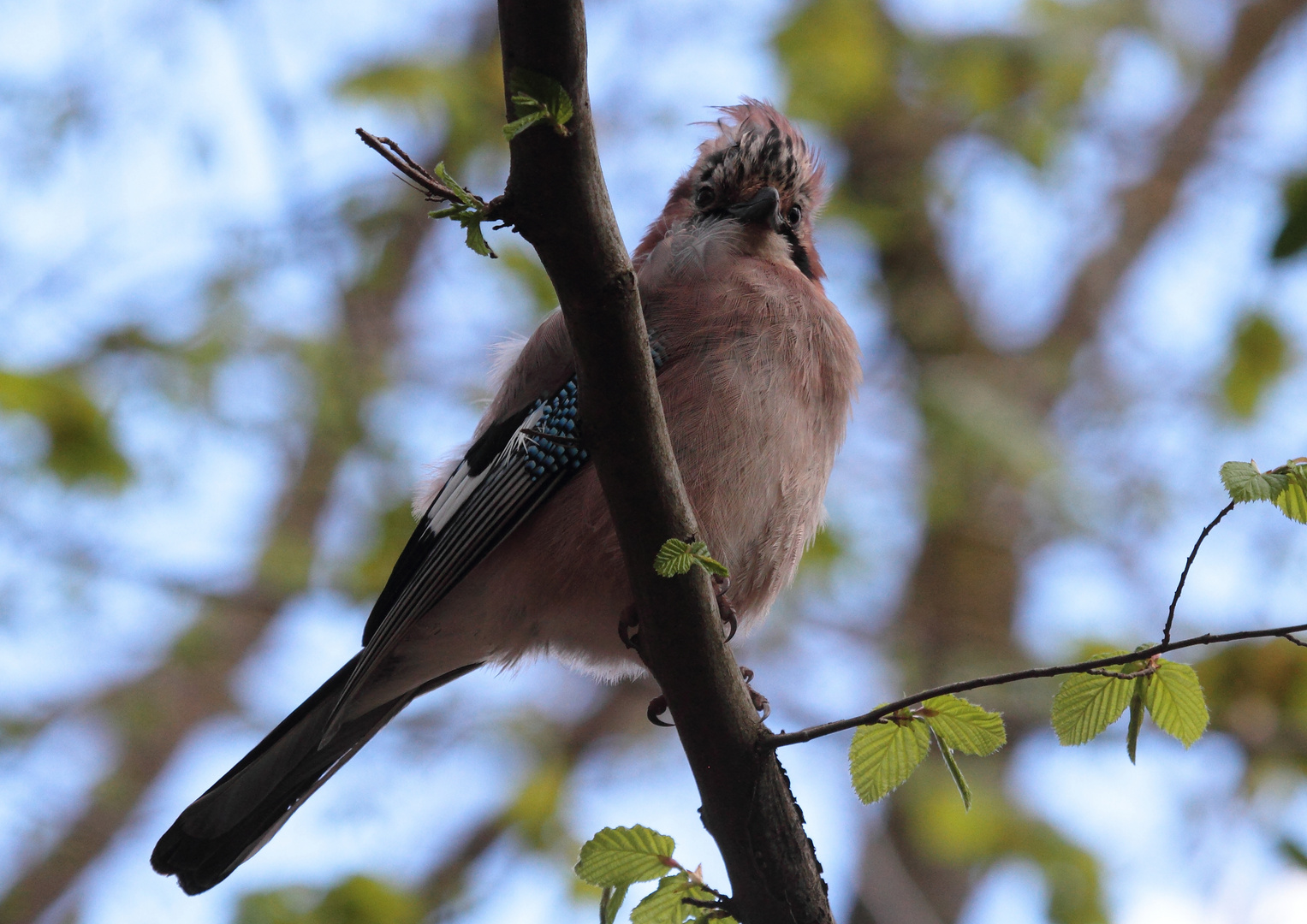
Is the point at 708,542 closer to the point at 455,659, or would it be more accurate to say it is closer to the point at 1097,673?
the point at 455,659

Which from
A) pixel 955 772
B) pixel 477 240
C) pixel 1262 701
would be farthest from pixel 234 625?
pixel 955 772

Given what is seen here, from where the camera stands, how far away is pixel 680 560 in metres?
2.27

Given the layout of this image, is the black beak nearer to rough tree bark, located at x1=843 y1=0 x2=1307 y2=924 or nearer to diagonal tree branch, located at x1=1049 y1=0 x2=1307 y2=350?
rough tree bark, located at x1=843 y1=0 x2=1307 y2=924

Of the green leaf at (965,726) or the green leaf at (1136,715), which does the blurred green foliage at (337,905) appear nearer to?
the green leaf at (965,726)

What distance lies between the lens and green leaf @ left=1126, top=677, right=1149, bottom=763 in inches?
87.8

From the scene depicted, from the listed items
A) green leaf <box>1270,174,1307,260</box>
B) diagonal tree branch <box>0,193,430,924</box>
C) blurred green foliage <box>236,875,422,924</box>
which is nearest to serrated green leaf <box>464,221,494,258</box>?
green leaf <box>1270,174,1307,260</box>

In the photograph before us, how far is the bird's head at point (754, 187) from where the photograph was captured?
4.16m

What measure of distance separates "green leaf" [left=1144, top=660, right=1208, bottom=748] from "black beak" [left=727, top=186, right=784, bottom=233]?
230cm

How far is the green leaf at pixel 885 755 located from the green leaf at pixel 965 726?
0.13 feet

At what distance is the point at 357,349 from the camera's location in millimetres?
7754

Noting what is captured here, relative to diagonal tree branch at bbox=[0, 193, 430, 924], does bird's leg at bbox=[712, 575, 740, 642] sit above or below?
below

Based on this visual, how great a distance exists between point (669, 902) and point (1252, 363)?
17.5 ft

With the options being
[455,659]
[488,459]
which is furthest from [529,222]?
[455,659]

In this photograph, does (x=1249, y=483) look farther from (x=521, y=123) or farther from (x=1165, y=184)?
(x=1165, y=184)
